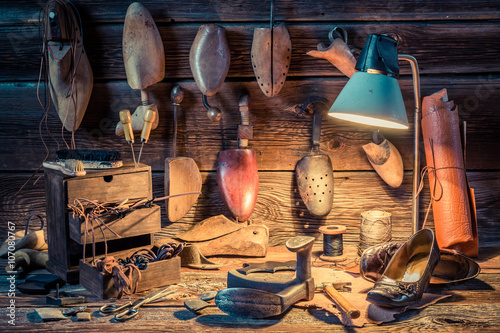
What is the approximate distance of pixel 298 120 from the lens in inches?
76.3

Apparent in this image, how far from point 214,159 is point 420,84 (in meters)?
0.78

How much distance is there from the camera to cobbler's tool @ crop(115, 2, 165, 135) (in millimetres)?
1829

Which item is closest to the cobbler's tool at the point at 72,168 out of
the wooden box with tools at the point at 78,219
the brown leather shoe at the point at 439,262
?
the wooden box with tools at the point at 78,219

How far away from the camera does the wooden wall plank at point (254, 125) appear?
1.92 m

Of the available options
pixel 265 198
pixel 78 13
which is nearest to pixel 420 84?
pixel 265 198

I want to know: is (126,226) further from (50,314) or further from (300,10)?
(300,10)

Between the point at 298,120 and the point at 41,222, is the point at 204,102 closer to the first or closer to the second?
the point at 298,120

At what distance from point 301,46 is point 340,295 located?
88 cm

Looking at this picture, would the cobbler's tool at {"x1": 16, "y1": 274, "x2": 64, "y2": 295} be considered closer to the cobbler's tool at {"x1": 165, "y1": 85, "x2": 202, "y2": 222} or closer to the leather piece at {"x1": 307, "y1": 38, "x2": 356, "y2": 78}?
the cobbler's tool at {"x1": 165, "y1": 85, "x2": 202, "y2": 222}

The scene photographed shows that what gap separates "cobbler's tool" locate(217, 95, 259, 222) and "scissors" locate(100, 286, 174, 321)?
0.48 metres

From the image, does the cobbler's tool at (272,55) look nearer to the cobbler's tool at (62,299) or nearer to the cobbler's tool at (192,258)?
the cobbler's tool at (192,258)

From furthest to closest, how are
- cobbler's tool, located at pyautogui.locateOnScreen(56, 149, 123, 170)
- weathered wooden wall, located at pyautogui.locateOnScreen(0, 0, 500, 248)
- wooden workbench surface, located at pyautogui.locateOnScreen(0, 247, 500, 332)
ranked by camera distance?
1. weathered wooden wall, located at pyautogui.locateOnScreen(0, 0, 500, 248)
2. cobbler's tool, located at pyautogui.locateOnScreen(56, 149, 123, 170)
3. wooden workbench surface, located at pyautogui.locateOnScreen(0, 247, 500, 332)

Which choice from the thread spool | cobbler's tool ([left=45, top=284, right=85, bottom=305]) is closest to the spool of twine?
the thread spool

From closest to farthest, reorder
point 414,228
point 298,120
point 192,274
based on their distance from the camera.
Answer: point 192,274 < point 414,228 < point 298,120
